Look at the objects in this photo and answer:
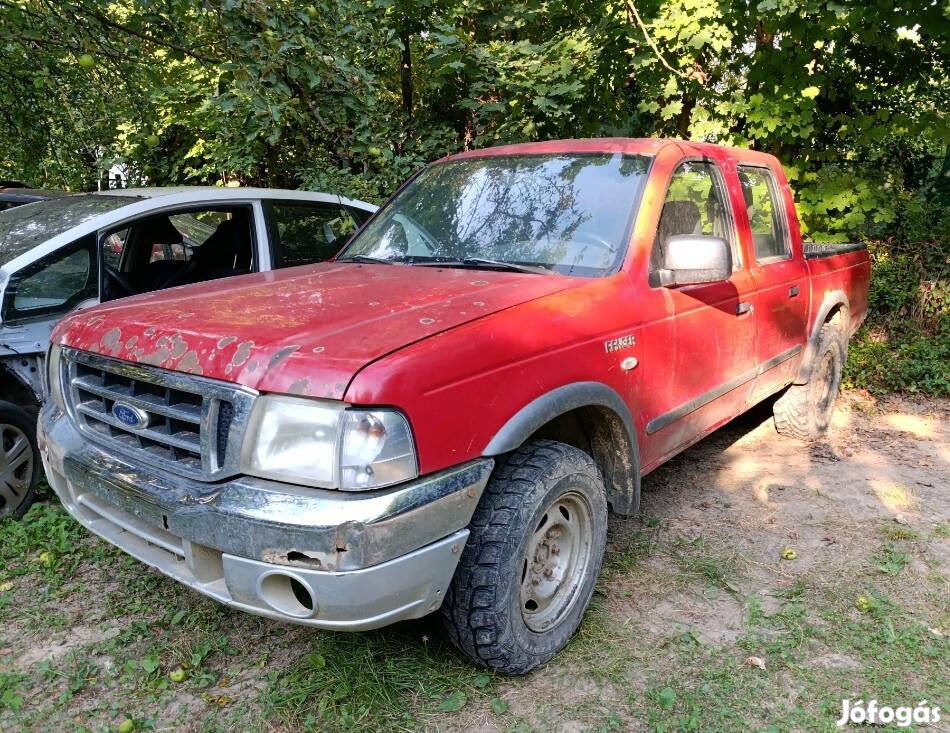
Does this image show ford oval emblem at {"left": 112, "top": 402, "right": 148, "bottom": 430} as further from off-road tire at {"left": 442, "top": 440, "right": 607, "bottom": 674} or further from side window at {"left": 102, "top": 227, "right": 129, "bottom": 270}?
side window at {"left": 102, "top": 227, "right": 129, "bottom": 270}

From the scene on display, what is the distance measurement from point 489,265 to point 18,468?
275cm

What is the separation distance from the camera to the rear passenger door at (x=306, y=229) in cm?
488

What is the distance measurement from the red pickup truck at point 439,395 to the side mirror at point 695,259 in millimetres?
11

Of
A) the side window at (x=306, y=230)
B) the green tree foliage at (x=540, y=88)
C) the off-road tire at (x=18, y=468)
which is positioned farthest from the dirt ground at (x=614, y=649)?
the green tree foliage at (x=540, y=88)

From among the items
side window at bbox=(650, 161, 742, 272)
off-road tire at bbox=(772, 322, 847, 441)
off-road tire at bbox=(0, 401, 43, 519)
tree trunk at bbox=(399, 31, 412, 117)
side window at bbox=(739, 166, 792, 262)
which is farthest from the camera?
tree trunk at bbox=(399, 31, 412, 117)

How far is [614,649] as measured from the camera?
2.79m

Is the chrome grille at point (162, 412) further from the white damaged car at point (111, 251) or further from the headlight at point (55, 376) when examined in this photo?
the white damaged car at point (111, 251)

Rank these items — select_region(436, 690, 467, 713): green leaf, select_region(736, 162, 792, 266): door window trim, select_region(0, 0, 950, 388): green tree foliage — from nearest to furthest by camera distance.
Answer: select_region(436, 690, 467, 713): green leaf → select_region(736, 162, 792, 266): door window trim → select_region(0, 0, 950, 388): green tree foliage

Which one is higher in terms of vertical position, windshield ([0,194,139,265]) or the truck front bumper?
windshield ([0,194,139,265])

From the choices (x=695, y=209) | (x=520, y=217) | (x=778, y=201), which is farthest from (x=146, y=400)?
(x=778, y=201)

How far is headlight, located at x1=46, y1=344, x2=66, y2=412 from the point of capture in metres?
2.78

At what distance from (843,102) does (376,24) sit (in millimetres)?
5003

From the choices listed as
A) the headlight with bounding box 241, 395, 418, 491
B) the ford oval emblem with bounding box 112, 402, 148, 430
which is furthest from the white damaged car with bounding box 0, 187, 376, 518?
the headlight with bounding box 241, 395, 418, 491

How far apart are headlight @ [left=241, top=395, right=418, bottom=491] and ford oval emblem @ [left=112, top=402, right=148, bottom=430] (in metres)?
0.52
